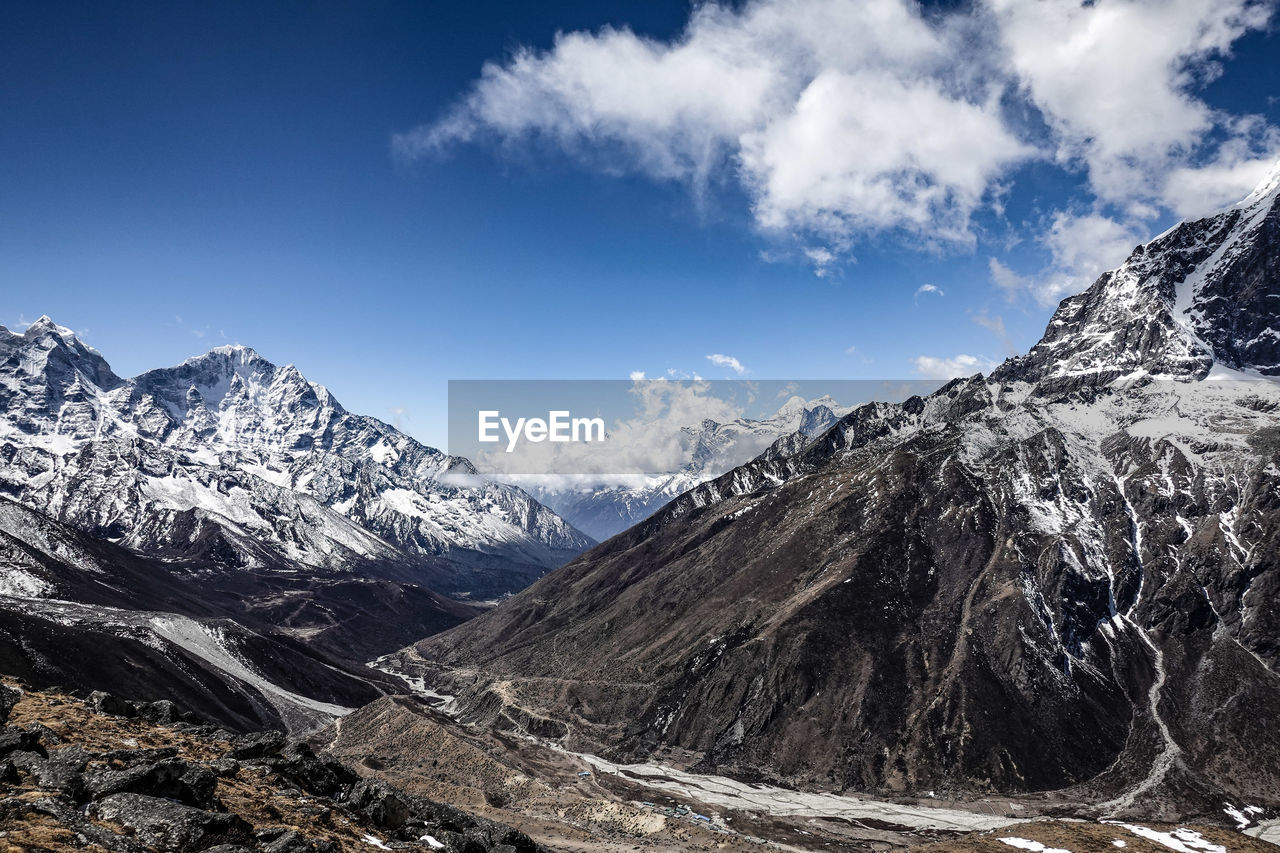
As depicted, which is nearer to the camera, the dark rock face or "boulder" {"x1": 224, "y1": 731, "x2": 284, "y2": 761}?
the dark rock face

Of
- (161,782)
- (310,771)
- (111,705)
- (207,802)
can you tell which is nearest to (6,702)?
(111,705)

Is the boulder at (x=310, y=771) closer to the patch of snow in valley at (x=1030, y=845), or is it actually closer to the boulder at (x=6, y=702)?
the boulder at (x=6, y=702)

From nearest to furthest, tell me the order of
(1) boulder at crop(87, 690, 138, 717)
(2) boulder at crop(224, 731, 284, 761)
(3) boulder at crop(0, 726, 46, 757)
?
(3) boulder at crop(0, 726, 46, 757) → (2) boulder at crop(224, 731, 284, 761) → (1) boulder at crop(87, 690, 138, 717)

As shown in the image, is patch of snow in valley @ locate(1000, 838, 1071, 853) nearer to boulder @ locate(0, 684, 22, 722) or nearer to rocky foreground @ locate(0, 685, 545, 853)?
rocky foreground @ locate(0, 685, 545, 853)

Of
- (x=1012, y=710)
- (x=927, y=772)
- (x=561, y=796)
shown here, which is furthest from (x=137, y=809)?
(x=1012, y=710)

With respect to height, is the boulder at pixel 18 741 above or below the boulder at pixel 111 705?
above

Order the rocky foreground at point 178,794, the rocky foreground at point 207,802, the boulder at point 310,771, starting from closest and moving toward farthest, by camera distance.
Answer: the rocky foreground at point 178,794 < the rocky foreground at point 207,802 < the boulder at point 310,771

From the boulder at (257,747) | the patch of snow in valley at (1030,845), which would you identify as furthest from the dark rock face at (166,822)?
the patch of snow in valley at (1030,845)

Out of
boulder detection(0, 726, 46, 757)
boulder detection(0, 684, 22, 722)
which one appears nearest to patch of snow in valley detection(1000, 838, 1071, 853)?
boulder detection(0, 726, 46, 757)

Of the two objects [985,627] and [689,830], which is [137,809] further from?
[985,627]
